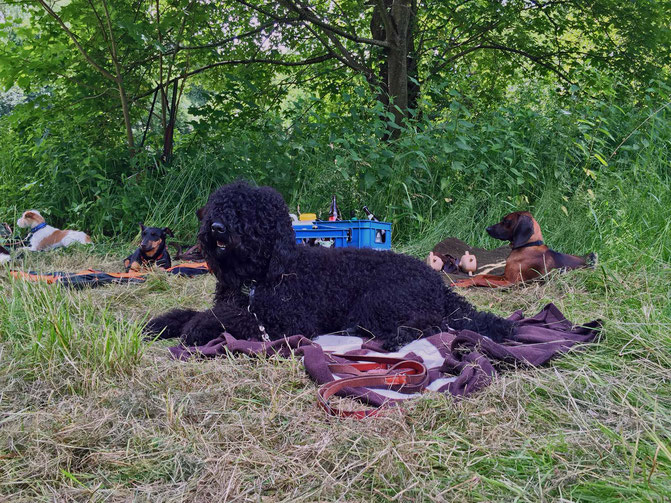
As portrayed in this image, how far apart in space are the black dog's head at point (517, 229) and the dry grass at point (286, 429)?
7.40 ft

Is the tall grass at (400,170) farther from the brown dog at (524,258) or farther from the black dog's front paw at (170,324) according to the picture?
the black dog's front paw at (170,324)

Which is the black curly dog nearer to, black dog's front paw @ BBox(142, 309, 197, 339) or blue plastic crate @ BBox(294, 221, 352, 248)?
black dog's front paw @ BBox(142, 309, 197, 339)

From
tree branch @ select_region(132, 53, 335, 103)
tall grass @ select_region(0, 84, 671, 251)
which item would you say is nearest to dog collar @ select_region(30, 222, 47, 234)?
tall grass @ select_region(0, 84, 671, 251)

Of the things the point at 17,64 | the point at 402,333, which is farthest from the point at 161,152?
the point at 402,333

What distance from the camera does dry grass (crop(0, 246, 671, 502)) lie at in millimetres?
1588

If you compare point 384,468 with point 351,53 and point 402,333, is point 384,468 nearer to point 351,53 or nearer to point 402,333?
point 402,333

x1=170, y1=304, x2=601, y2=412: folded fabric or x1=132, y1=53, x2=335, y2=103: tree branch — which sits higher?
x1=132, y1=53, x2=335, y2=103: tree branch

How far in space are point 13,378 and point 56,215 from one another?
598cm

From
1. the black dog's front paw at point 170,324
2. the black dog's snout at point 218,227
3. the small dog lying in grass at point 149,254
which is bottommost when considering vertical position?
the black dog's front paw at point 170,324

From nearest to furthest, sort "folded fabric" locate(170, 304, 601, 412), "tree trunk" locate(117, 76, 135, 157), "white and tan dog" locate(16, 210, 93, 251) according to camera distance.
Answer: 1. "folded fabric" locate(170, 304, 601, 412)
2. "white and tan dog" locate(16, 210, 93, 251)
3. "tree trunk" locate(117, 76, 135, 157)

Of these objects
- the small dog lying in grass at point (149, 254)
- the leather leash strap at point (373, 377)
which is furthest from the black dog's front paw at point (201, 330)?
the small dog lying in grass at point (149, 254)

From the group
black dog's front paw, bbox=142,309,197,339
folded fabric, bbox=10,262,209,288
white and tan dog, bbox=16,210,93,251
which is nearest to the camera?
black dog's front paw, bbox=142,309,197,339

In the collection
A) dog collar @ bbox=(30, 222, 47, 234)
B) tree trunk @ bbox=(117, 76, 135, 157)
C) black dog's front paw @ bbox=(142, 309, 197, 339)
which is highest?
tree trunk @ bbox=(117, 76, 135, 157)

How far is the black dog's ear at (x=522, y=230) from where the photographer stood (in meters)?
5.03
